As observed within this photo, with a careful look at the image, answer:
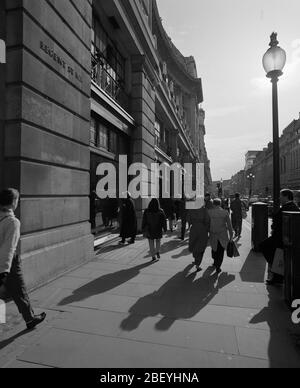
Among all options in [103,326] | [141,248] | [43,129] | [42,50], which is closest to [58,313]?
[103,326]

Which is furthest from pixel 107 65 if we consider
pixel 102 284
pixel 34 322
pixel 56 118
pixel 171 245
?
pixel 34 322

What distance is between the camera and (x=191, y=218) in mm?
7320

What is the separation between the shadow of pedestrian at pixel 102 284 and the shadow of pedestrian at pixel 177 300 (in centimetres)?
88

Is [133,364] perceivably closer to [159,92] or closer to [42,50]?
[42,50]

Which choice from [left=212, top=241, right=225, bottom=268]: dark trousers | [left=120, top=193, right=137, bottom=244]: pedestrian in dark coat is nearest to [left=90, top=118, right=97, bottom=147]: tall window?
[left=120, top=193, right=137, bottom=244]: pedestrian in dark coat

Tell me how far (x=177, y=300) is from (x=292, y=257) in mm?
1940

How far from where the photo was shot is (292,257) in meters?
4.68

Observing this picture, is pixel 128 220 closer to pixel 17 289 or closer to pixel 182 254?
pixel 182 254

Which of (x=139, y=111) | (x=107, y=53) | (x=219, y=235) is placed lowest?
(x=219, y=235)

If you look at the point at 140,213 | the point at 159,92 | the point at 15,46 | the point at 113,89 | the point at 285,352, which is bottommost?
the point at 285,352

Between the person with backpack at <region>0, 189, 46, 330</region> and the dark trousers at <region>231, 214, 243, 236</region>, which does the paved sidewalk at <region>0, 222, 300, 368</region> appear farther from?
the dark trousers at <region>231, 214, 243, 236</region>

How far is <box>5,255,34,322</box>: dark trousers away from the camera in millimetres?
3928

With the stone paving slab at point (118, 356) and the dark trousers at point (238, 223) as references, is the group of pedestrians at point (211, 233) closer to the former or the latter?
the stone paving slab at point (118, 356)

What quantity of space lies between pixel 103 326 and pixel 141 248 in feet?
19.4
